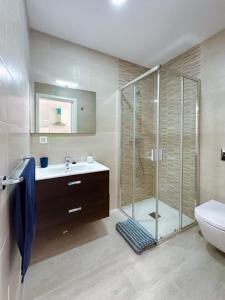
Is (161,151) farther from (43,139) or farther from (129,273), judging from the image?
(43,139)

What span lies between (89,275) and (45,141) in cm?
141

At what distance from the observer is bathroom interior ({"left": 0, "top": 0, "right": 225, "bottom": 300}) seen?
4.10 ft

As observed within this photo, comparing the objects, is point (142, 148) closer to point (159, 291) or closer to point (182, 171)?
point (182, 171)

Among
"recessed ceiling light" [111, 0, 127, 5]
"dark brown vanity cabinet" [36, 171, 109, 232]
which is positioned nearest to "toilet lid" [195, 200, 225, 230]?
"dark brown vanity cabinet" [36, 171, 109, 232]

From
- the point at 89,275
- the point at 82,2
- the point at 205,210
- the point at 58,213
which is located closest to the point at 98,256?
the point at 89,275

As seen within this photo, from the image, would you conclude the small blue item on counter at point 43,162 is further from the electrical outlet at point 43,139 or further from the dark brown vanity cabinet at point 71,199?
the dark brown vanity cabinet at point 71,199

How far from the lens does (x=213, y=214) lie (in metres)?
1.47

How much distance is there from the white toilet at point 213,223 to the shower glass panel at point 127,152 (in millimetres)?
1034

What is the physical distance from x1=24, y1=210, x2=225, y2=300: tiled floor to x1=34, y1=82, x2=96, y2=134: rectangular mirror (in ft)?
4.48

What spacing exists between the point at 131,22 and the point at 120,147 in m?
1.51

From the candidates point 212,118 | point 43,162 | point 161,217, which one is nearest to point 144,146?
point 212,118

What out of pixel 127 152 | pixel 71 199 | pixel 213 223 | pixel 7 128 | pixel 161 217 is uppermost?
pixel 7 128

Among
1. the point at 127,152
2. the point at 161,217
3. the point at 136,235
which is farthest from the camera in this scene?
the point at 127,152

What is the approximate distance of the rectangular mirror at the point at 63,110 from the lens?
1748 mm
